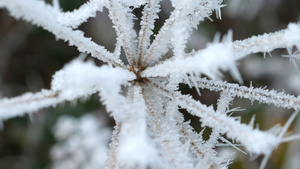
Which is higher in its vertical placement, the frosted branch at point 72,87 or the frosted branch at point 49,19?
the frosted branch at point 49,19

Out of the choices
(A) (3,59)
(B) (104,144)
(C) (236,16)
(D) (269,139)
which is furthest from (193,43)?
(D) (269,139)

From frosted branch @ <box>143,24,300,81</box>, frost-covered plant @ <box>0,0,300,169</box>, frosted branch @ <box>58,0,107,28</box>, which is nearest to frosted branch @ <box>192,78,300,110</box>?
frost-covered plant @ <box>0,0,300,169</box>

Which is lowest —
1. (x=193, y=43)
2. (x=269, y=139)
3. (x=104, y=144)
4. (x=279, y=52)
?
(x=269, y=139)

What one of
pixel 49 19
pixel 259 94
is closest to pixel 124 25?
pixel 49 19

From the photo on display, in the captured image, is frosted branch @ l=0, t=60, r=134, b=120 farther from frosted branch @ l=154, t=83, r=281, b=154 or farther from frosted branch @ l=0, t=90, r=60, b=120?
frosted branch @ l=154, t=83, r=281, b=154

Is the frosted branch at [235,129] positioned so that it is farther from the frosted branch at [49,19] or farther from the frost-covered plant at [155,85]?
the frosted branch at [49,19]

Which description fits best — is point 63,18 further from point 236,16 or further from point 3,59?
point 3,59

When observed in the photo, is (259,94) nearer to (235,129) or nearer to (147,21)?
(235,129)

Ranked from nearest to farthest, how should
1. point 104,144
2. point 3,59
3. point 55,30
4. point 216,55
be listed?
point 216,55
point 55,30
point 104,144
point 3,59

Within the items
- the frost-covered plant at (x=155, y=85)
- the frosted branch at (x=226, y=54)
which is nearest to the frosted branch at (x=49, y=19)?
the frost-covered plant at (x=155, y=85)
